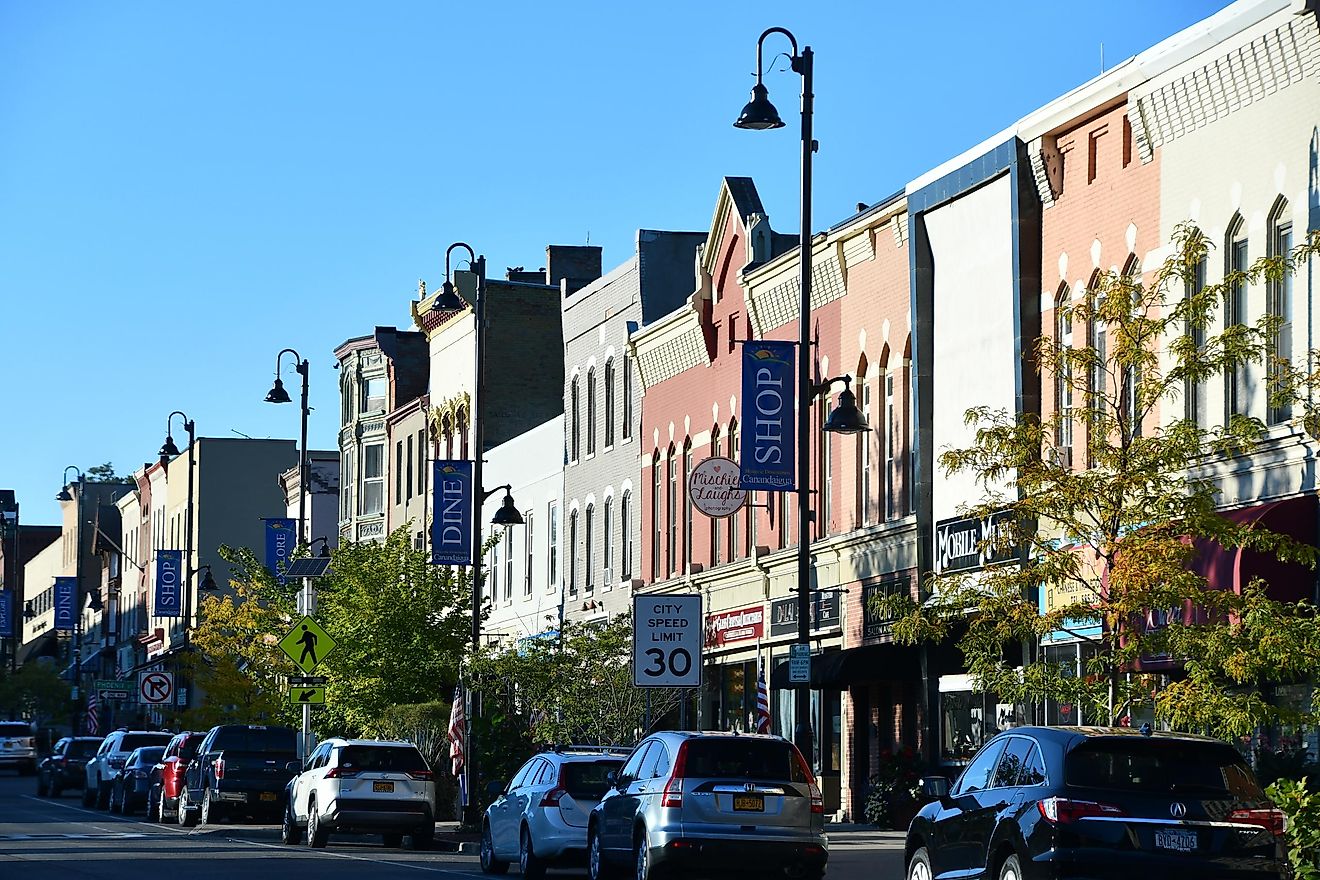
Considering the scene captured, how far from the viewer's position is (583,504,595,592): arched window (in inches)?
1960

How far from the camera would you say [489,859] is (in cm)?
2600

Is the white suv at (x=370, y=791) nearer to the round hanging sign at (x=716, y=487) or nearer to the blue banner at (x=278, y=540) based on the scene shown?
the round hanging sign at (x=716, y=487)

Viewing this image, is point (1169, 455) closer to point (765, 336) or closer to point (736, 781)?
point (736, 781)

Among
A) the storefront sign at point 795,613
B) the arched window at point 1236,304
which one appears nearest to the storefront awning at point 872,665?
the storefront sign at point 795,613

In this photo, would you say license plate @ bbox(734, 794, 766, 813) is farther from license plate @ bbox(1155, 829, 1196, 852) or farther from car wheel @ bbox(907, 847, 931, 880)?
license plate @ bbox(1155, 829, 1196, 852)

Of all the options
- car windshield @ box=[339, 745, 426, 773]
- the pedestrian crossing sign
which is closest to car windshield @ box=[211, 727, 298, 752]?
the pedestrian crossing sign

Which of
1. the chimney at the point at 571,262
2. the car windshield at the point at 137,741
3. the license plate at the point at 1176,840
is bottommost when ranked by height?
the car windshield at the point at 137,741

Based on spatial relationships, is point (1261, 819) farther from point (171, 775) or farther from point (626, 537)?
point (626, 537)

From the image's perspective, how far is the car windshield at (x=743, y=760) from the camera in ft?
70.6

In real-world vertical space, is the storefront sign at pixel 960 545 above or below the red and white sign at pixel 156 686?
above

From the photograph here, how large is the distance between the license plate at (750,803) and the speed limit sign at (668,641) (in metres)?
6.59

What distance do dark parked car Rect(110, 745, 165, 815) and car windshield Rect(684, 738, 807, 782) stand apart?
25.1 meters

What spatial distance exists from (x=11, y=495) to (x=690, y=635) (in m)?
148

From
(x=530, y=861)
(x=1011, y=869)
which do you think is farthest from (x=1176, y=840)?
(x=530, y=861)
